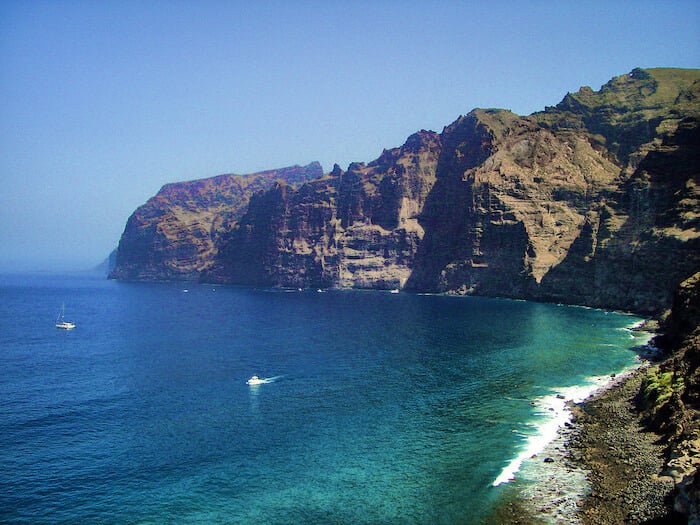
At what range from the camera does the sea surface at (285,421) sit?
52.6 m

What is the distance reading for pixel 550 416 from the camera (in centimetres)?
7469

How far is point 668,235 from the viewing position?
15838cm

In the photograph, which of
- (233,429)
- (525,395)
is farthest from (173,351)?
(525,395)

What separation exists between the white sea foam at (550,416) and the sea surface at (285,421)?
397 mm

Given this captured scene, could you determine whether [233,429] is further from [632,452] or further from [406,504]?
[632,452]

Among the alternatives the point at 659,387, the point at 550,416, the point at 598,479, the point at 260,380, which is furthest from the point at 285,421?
the point at 659,387

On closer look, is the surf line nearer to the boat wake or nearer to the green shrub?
the green shrub

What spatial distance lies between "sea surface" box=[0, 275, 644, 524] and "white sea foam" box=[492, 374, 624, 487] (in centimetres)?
40

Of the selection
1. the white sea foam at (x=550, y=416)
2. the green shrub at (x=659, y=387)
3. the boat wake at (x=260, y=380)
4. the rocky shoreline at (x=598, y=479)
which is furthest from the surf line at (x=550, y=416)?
the boat wake at (x=260, y=380)

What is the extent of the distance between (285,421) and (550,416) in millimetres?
38071

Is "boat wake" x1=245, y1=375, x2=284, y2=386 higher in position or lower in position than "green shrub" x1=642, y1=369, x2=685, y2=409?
lower

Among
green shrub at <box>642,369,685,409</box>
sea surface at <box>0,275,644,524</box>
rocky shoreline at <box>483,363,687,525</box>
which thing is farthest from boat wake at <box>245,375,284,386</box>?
green shrub at <box>642,369,685,409</box>

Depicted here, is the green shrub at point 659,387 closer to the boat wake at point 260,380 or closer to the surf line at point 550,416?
the surf line at point 550,416

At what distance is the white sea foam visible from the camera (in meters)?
59.4
